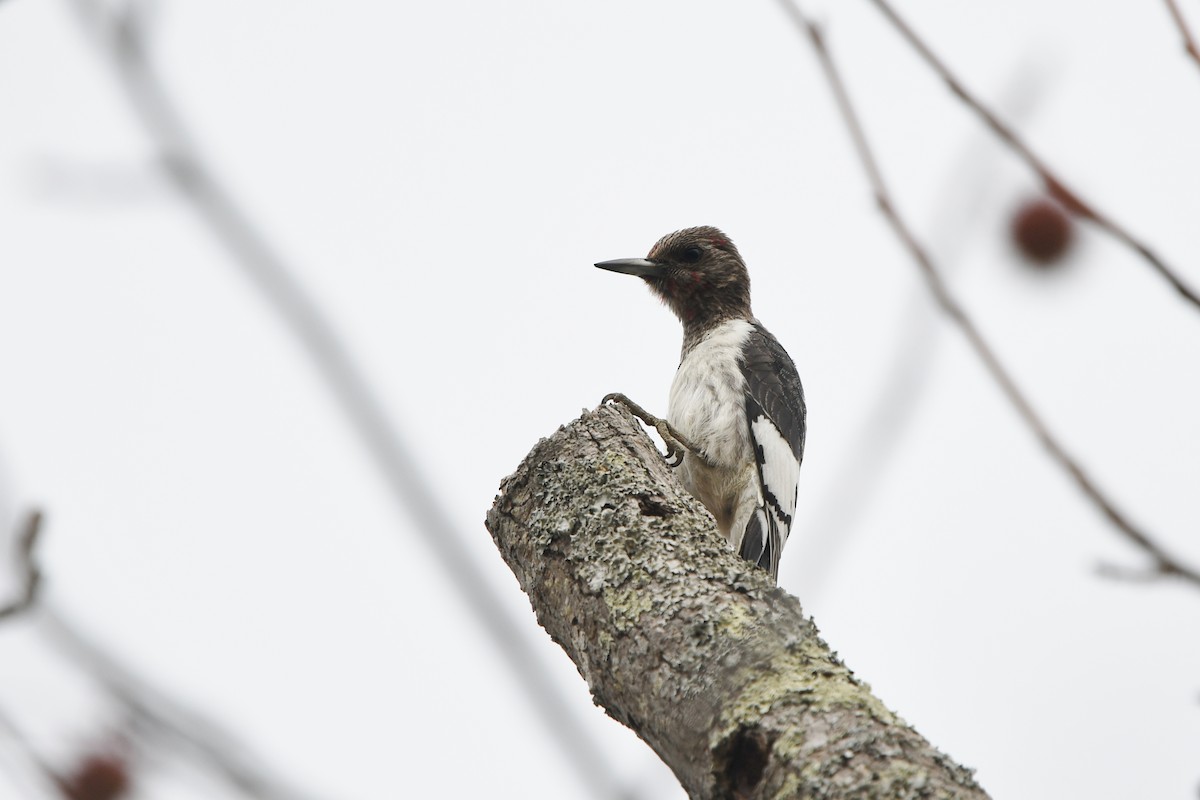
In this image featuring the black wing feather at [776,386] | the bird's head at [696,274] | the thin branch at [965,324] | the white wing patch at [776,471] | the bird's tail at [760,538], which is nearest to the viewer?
the thin branch at [965,324]

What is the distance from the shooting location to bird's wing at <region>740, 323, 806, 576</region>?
14.0ft

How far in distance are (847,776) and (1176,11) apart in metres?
1.09

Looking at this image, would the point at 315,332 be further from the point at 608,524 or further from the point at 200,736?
the point at 608,524

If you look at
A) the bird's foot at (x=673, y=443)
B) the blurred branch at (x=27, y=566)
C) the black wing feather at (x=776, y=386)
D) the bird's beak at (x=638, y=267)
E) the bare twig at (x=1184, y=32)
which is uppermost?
the bird's beak at (x=638, y=267)

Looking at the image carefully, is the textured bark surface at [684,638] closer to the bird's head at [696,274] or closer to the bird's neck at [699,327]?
the bird's neck at [699,327]

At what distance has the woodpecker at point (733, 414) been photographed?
430 cm

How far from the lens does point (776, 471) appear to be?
14.5ft

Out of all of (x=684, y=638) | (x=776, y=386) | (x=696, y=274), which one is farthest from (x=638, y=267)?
(x=684, y=638)

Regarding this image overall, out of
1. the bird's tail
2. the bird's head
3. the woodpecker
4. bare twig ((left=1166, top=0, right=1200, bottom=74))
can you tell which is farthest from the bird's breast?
bare twig ((left=1166, top=0, right=1200, bottom=74))

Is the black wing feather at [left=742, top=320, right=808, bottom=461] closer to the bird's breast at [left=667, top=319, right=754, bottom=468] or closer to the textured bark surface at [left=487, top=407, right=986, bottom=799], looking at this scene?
the bird's breast at [left=667, top=319, right=754, bottom=468]

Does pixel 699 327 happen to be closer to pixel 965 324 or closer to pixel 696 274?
pixel 696 274

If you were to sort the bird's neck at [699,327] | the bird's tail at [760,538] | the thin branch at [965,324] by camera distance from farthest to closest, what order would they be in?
the bird's neck at [699,327]
the bird's tail at [760,538]
the thin branch at [965,324]

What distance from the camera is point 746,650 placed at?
7.11ft

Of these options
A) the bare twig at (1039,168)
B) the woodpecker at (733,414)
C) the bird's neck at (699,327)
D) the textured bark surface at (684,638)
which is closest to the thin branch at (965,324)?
the bare twig at (1039,168)
